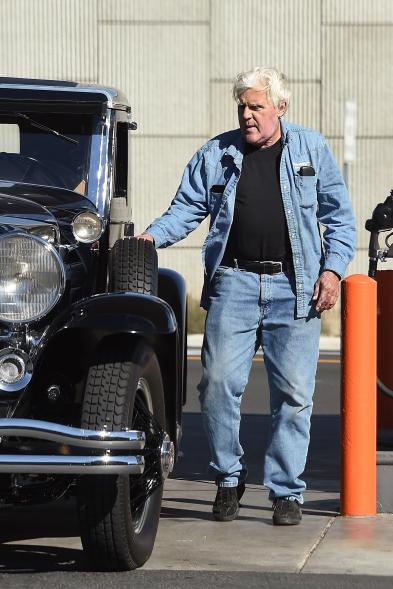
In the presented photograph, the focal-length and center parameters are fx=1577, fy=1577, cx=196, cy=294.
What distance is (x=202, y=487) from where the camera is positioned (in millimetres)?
7961

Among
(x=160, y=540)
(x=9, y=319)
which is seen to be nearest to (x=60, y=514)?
(x=160, y=540)

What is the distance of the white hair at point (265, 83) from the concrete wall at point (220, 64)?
13.6 meters

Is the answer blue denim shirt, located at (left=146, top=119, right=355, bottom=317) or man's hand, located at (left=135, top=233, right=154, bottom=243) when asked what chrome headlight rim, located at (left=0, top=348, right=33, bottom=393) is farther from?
blue denim shirt, located at (left=146, top=119, right=355, bottom=317)

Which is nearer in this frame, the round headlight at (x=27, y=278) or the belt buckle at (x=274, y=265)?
the round headlight at (x=27, y=278)

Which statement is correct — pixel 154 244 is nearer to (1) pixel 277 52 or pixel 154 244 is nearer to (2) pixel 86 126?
(2) pixel 86 126

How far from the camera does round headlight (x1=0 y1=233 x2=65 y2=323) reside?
5676mm

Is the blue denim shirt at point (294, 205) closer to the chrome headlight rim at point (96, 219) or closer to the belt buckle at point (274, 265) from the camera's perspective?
the belt buckle at point (274, 265)

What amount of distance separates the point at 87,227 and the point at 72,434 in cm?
115

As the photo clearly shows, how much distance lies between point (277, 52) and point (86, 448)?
15689mm

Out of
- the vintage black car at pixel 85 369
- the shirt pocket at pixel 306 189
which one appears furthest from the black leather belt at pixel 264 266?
the vintage black car at pixel 85 369

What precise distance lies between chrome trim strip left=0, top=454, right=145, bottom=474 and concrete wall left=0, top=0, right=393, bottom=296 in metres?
15.0

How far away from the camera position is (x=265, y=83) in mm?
6773

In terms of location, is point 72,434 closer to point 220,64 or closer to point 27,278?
point 27,278

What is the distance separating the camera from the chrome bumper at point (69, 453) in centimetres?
537
